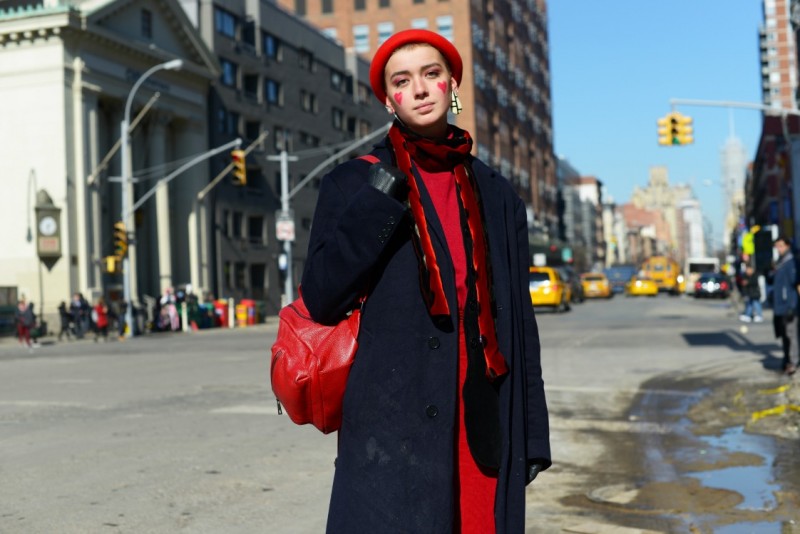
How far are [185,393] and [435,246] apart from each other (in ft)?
38.0

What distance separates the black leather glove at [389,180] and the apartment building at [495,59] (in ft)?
233

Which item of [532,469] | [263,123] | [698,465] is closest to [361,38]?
[263,123]

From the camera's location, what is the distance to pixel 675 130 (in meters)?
28.3

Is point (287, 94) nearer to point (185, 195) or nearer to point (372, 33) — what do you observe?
point (185, 195)

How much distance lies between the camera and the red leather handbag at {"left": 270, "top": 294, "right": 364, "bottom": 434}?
2717 millimetres

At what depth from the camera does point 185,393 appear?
546 inches

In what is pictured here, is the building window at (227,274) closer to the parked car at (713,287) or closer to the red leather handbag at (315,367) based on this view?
the parked car at (713,287)

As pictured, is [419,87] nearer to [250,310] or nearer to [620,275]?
[250,310]

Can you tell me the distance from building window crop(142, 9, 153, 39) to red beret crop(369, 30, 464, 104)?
47266 mm

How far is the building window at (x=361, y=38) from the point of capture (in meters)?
90.0

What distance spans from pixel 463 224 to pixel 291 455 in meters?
5.96

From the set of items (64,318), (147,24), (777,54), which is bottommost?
(64,318)

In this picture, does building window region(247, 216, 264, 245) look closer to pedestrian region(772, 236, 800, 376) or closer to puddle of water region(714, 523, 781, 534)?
pedestrian region(772, 236, 800, 376)

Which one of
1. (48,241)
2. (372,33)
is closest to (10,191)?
(48,241)
